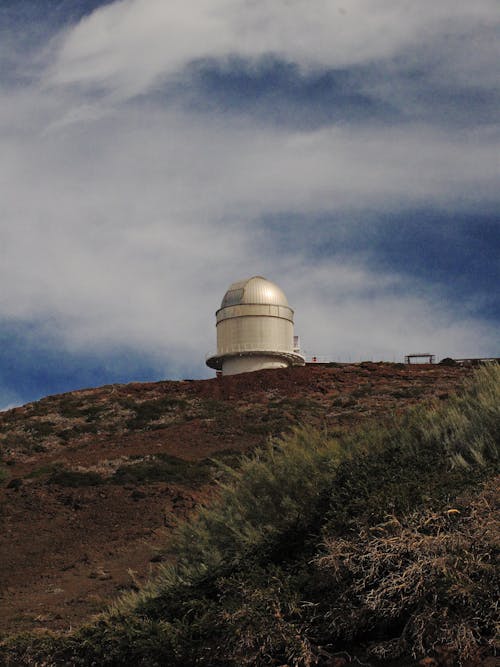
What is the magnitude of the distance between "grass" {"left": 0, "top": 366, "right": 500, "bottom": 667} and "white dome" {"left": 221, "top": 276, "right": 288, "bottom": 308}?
1476 inches

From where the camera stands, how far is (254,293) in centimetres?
4566

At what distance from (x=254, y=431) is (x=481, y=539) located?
23218 millimetres

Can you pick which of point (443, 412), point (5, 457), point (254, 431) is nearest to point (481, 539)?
point (443, 412)

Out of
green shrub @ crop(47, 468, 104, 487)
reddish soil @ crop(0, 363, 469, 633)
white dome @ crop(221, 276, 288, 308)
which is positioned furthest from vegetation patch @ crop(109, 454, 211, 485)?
white dome @ crop(221, 276, 288, 308)

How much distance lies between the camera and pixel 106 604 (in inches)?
388

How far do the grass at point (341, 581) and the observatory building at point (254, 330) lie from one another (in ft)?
119

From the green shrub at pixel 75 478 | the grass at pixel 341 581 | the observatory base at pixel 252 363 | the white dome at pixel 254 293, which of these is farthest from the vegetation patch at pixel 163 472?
the white dome at pixel 254 293

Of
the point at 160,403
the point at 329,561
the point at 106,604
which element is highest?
the point at 160,403

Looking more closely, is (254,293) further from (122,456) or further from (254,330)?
(122,456)

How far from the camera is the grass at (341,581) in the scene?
477cm

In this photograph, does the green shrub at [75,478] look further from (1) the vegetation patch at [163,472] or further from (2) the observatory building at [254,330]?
(2) the observatory building at [254,330]

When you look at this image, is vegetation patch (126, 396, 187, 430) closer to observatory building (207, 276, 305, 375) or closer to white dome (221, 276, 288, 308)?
observatory building (207, 276, 305, 375)

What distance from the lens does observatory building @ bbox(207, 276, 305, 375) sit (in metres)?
44.5

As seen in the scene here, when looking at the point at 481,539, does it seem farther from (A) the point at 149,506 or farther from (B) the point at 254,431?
(B) the point at 254,431
